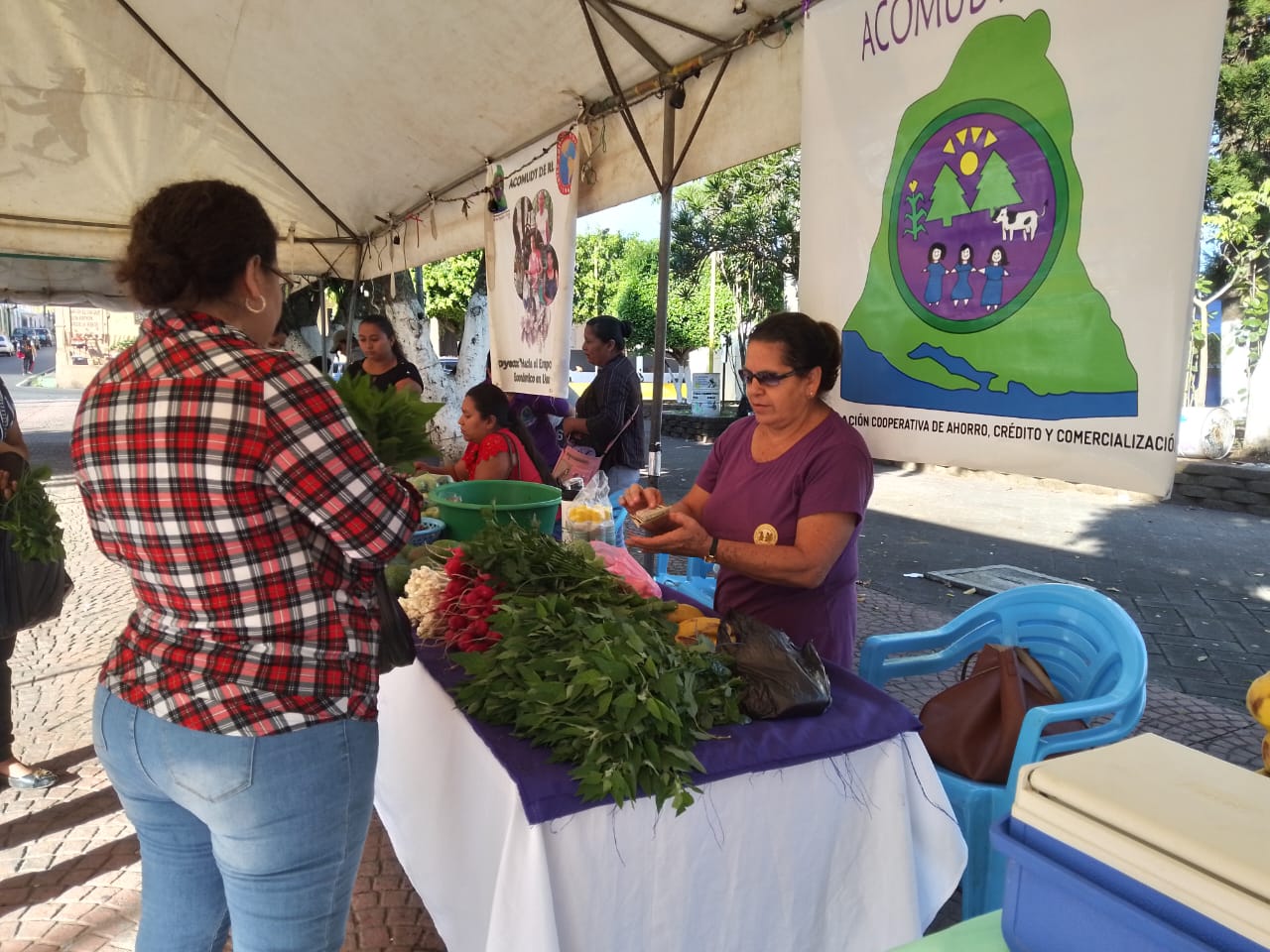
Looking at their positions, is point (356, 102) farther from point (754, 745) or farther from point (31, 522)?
point (754, 745)

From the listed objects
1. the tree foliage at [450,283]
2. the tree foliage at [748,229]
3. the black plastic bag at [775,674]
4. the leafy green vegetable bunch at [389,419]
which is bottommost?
the black plastic bag at [775,674]

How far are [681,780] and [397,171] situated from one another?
5.00m

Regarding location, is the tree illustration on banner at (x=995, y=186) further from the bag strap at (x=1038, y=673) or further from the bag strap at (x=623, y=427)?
the bag strap at (x=623, y=427)

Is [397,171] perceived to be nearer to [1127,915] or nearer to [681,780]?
[681,780]

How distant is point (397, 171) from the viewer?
213 inches

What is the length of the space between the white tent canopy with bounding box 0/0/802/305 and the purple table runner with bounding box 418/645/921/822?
2092 millimetres

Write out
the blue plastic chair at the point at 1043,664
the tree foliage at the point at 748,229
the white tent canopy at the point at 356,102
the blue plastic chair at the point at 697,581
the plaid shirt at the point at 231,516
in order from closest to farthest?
the plaid shirt at the point at 231,516 < the blue plastic chair at the point at 1043,664 < the white tent canopy at the point at 356,102 < the blue plastic chair at the point at 697,581 < the tree foliage at the point at 748,229

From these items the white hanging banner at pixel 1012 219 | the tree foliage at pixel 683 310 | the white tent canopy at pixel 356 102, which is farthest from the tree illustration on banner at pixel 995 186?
the tree foliage at pixel 683 310

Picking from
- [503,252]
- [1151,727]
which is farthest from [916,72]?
[1151,727]

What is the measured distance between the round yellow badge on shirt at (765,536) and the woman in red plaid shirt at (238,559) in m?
1.14

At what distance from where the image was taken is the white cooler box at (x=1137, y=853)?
69 cm

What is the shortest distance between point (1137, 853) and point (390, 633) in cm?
115

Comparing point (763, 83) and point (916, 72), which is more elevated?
point (763, 83)

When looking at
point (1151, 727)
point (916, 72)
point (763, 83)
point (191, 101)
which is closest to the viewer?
point (916, 72)
